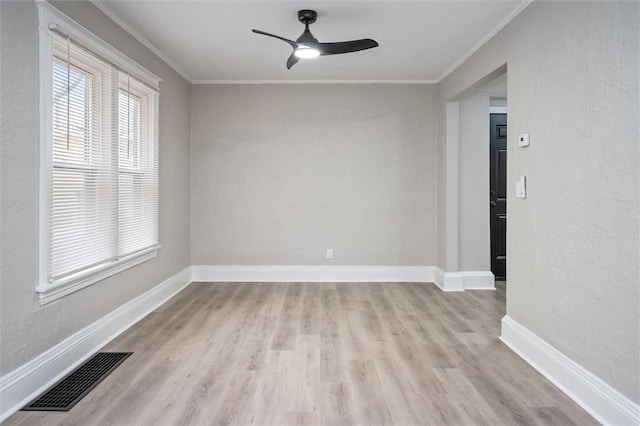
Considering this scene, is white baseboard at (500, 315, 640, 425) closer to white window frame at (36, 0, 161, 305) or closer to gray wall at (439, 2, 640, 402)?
gray wall at (439, 2, 640, 402)

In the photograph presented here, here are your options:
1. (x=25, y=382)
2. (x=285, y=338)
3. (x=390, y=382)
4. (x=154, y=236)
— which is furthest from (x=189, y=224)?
(x=390, y=382)

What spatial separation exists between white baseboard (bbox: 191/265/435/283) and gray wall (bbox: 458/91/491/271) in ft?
1.96

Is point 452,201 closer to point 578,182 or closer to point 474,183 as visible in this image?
point 474,183

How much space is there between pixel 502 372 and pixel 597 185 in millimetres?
1353

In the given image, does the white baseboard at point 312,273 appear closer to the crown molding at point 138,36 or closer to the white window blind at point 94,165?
the white window blind at point 94,165

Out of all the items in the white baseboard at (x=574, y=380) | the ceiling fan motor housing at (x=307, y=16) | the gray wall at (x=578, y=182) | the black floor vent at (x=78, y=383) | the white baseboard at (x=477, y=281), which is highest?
the ceiling fan motor housing at (x=307, y=16)

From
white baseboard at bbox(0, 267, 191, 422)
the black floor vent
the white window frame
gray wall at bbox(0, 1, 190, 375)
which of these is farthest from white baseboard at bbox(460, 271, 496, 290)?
the white window frame

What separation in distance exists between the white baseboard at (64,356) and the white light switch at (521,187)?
3.39 m

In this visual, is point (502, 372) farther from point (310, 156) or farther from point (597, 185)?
point (310, 156)

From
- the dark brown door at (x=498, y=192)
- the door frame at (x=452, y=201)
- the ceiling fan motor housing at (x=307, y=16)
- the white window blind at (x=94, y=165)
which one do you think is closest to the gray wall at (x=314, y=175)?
the door frame at (x=452, y=201)

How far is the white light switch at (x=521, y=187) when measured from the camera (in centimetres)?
288

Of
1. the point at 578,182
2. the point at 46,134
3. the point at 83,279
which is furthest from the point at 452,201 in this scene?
the point at 46,134

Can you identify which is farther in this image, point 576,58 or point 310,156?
point 310,156

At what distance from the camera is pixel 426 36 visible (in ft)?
11.6
